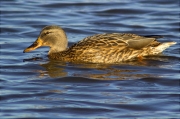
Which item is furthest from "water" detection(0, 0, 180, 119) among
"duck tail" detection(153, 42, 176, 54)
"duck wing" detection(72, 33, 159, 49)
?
"duck wing" detection(72, 33, 159, 49)

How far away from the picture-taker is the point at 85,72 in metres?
13.9

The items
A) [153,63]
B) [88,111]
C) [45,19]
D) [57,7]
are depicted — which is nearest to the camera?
[88,111]

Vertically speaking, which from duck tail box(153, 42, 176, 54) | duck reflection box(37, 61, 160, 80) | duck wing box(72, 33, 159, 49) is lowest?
duck reflection box(37, 61, 160, 80)

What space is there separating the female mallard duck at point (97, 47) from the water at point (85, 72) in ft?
0.86

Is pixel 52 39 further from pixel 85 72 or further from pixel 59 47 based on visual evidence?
pixel 85 72

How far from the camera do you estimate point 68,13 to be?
20828 millimetres

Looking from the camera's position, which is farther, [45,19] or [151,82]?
[45,19]

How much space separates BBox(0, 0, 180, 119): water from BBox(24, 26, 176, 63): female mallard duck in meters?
0.26

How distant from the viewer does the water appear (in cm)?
A: 1130

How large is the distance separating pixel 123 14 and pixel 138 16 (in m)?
0.60

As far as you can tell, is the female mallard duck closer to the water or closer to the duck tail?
the duck tail

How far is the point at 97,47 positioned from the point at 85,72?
4.04 feet

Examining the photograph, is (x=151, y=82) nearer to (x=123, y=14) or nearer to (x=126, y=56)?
(x=126, y=56)

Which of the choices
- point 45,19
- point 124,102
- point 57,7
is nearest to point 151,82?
point 124,102
